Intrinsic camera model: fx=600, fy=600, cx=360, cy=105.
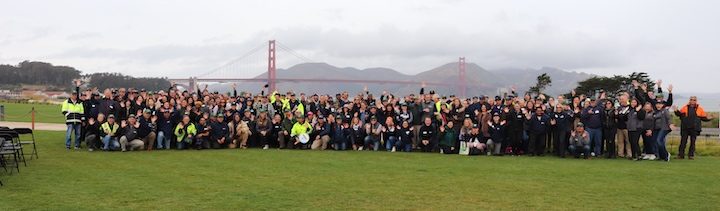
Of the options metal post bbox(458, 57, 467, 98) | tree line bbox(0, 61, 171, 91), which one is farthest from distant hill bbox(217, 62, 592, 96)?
tree line bbox(0, 61, 171, 91)

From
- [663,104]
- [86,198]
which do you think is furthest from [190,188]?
[663,104]

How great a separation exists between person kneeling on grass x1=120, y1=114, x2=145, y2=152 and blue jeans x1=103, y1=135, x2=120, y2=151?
139 millimetres

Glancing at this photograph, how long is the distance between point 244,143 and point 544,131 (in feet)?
24.5

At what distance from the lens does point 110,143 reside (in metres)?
14.1

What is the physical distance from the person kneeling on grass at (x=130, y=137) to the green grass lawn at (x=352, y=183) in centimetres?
118

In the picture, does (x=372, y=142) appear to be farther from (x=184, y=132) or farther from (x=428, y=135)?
(x=184, y=132)

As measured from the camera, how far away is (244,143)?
1552cm

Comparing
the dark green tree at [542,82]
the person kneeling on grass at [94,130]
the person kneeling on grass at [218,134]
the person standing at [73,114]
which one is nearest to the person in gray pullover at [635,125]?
the person kneeling on grass at [218,134]

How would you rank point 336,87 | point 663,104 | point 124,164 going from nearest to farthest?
point 124,164, point 663,104, point 336,87

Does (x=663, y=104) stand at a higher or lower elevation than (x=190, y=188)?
higher

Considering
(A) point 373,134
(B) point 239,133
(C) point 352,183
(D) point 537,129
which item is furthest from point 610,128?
(B) point 239,133

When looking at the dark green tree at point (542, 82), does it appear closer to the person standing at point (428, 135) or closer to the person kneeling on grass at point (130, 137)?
the person standing at point (428, 135)

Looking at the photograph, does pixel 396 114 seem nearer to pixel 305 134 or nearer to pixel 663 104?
pixel 305 134

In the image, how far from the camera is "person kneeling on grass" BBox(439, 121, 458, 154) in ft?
47.6
